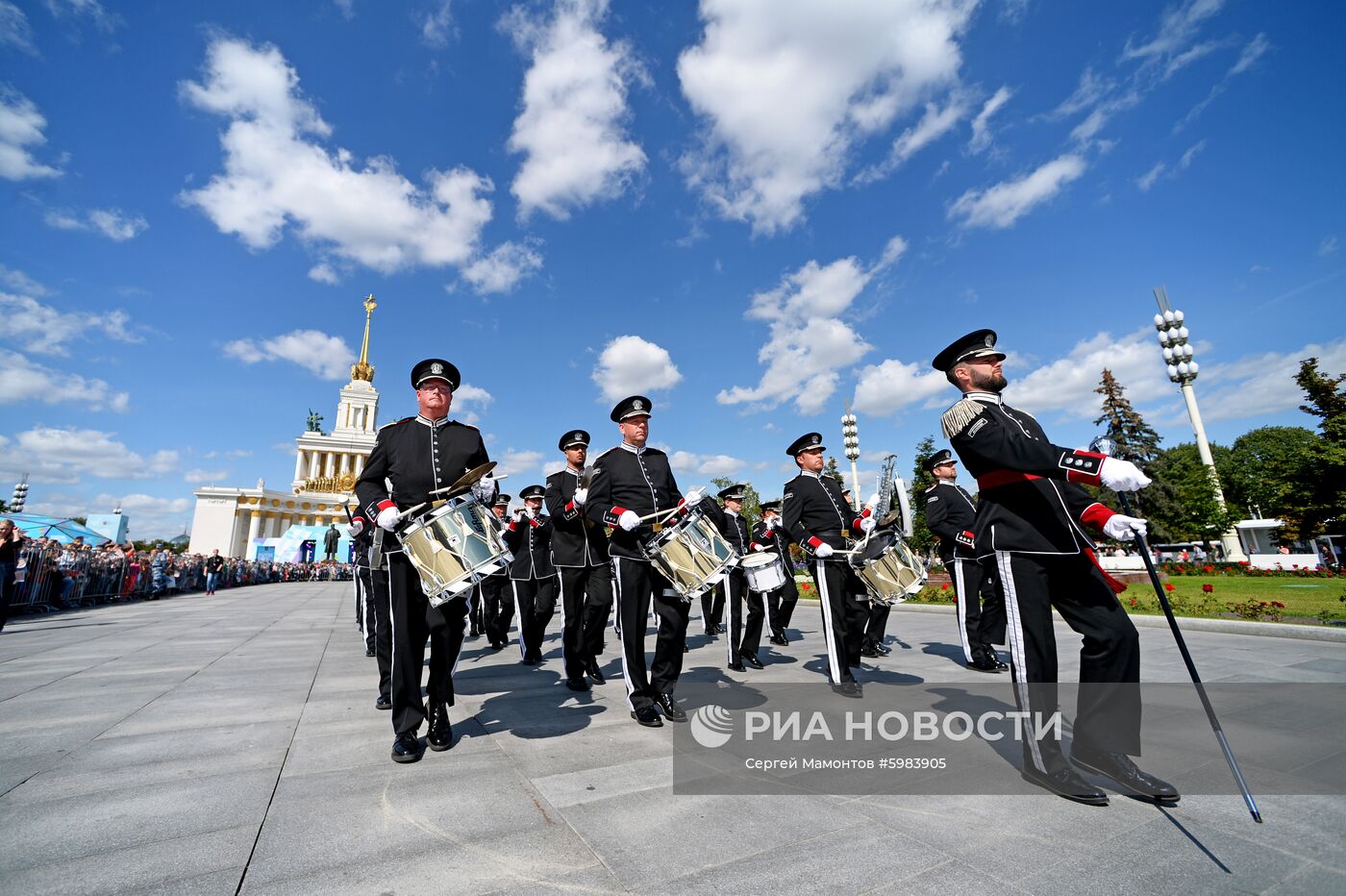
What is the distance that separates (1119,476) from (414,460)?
438 centimetres

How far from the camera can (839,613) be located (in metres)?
5.75

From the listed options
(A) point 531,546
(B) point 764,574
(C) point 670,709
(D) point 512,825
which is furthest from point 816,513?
(A) point 531,546

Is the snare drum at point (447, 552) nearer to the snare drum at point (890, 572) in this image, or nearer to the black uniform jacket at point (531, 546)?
the snare drum at point (890, 572)

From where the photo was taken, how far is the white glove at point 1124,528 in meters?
3.23

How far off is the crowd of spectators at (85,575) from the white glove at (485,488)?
37.2ft

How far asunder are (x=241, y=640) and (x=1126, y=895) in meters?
11.3

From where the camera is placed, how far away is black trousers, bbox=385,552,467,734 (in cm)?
398

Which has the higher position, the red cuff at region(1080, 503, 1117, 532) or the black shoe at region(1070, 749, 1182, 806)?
the red cuff at region(1080, 503, 1117, 532)

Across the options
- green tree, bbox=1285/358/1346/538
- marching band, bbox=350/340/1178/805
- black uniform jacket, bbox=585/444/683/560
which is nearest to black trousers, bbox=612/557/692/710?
marching band, bbox=350/340/1178/805

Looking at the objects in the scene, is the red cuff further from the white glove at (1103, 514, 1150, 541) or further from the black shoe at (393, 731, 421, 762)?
the black shoe at (393, 731, 421, 762)

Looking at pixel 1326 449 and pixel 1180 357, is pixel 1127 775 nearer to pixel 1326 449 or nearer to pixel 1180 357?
pixel 1326 449

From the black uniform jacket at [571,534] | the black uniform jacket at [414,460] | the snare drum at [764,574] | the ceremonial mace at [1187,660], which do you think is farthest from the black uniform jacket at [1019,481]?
the black uniform jacket at [414,460]

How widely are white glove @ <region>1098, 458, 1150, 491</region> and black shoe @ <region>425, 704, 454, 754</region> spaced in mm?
4164

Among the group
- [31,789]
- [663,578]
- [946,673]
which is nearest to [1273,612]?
[946,673]
